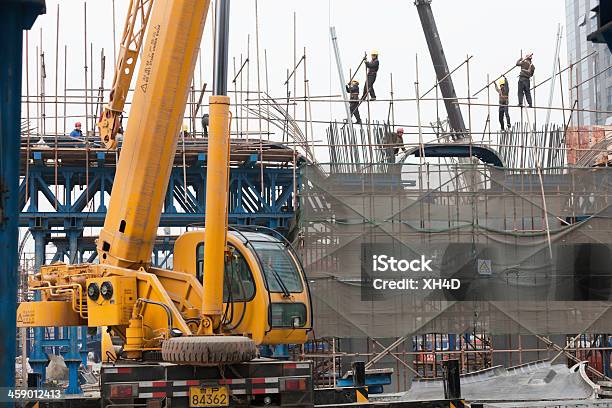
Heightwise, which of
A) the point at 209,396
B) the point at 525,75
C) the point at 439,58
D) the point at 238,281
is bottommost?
the point at 209,396

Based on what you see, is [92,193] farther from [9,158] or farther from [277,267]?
[9,158]

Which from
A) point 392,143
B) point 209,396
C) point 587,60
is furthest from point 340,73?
point 587,60

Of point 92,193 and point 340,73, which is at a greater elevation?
point 340,73

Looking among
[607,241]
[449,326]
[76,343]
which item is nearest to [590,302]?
[607,241]

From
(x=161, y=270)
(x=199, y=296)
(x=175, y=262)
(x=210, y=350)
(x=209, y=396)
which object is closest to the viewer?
(x=210, y=350)

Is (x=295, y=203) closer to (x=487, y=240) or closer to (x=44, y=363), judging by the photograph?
(x=487, y=240)

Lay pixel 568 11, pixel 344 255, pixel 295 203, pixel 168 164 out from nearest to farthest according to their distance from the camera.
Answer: pixel 168 164, pixel 344 255, pixel 295 203, pixel 568 11

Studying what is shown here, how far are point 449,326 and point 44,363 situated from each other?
1170 cm

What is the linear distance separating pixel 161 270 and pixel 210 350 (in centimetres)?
277

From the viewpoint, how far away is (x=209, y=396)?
443 inches

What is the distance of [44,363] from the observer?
27359 millimetres

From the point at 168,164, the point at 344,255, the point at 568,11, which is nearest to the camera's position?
the point at 168,164

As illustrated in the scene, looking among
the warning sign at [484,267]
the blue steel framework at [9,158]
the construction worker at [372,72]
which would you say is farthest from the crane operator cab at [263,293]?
the construction worker at [372,72]

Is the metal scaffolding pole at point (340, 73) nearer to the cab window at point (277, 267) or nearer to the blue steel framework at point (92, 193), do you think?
the blue steel framework at point (92, 193)
